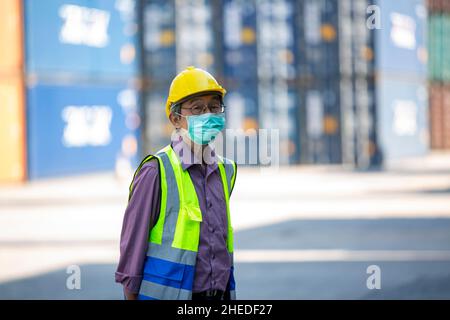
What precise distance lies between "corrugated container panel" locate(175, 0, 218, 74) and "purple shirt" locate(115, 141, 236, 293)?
26.1 metres

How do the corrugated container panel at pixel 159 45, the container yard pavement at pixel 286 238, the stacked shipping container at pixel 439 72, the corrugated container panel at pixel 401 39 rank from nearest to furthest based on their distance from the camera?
the container yard pavement at pixel 286 238 < the corrugated container panel at pixel 401 39 < the corrugated container panel at pixel 159 45 < the stacked shipping container at pixel 439 72

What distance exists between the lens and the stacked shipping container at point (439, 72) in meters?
39.4

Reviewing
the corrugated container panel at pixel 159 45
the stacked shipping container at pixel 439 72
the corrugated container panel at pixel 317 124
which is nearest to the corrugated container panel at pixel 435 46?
the stacked shipping container at pixel 439 72

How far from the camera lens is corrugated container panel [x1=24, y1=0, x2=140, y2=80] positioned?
944 inches

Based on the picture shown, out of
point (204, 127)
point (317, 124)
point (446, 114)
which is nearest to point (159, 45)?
point (317, 124)

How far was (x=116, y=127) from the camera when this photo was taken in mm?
27328

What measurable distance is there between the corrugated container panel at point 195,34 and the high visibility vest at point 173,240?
26136 mm

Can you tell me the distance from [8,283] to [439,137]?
110ft

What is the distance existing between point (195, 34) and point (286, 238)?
1844cm

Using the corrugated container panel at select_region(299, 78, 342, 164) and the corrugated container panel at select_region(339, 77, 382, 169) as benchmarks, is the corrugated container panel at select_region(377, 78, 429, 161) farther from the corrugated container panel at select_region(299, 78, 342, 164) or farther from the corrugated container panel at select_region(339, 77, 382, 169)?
the corrugated container panel at select_region(299, 78, 342, 164)

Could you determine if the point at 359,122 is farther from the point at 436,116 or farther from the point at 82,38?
the point at 436,116

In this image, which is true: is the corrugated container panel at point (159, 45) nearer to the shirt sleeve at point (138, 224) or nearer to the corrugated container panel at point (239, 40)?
the corrugated container panel at point (239, 40)

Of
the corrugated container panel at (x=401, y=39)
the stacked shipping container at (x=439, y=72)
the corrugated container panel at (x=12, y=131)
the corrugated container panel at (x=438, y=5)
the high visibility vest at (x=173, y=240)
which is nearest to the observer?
the high visibility vest at (x=173, y=240)

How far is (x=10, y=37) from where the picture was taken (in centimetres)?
2358
